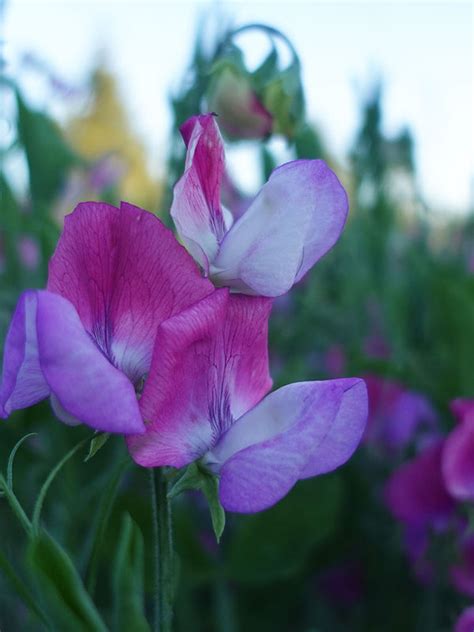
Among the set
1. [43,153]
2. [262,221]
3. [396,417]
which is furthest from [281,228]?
[43,153]

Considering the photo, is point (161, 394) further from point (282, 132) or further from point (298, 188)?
point (282, 132)

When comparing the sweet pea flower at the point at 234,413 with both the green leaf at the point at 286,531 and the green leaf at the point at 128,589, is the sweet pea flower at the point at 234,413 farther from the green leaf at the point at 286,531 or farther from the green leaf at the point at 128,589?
the green leaf at the point at 286,531

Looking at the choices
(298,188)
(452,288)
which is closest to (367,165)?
(452,288)

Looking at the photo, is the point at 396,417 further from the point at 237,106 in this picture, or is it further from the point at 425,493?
the point at 237,106

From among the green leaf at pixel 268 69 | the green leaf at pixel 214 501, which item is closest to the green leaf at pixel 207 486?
the green leaf at pixel 214 501

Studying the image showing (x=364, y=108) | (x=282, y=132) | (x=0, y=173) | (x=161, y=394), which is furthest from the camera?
(x=364, y=108)
